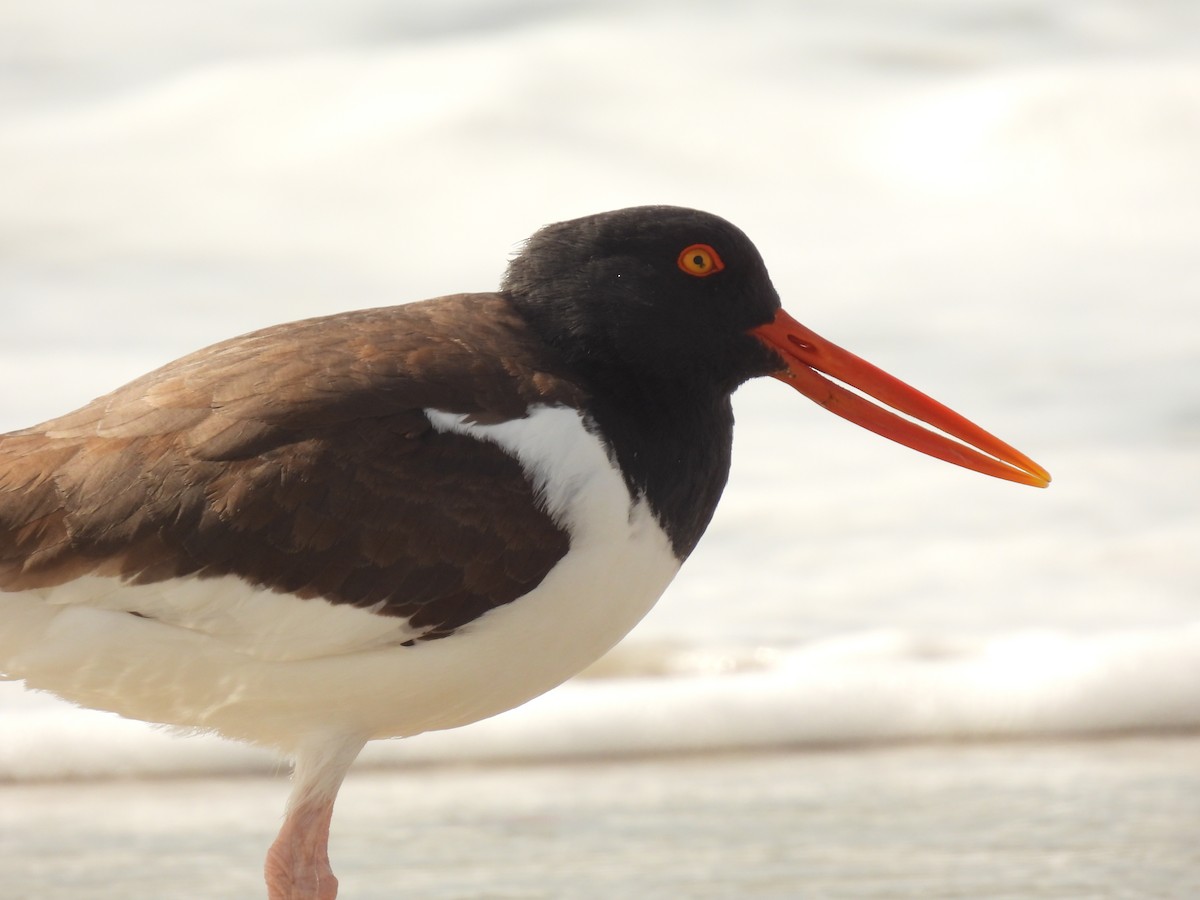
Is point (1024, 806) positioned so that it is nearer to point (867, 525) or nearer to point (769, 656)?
point (769, 656)

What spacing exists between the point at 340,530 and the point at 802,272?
24.0 ft

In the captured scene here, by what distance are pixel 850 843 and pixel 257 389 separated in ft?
6.52

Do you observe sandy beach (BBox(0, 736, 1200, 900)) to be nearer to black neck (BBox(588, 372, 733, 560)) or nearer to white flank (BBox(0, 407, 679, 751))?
white flank (BBox(0, 407, 679, 751))

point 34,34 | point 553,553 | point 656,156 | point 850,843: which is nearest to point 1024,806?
point 850,843

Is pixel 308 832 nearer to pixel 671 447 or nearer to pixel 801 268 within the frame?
→ pixel 671 447

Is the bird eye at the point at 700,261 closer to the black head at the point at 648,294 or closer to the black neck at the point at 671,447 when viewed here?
the black head at the point at 648,294

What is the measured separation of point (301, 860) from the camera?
316cm

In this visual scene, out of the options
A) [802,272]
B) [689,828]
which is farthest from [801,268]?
[689,828]

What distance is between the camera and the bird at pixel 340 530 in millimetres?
2889

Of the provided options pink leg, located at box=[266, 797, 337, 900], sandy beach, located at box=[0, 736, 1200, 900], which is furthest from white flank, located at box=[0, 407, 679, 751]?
sandy beach, located at box=[0, 736, 1200, 900]

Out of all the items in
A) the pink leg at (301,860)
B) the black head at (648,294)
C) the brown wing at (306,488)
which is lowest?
the pink leg at (301,860)

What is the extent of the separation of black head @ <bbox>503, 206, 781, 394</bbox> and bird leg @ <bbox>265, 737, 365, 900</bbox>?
87 cm

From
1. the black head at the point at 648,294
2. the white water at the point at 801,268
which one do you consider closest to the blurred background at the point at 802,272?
the white water at the point at 801,268

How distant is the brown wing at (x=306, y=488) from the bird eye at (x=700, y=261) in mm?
432
